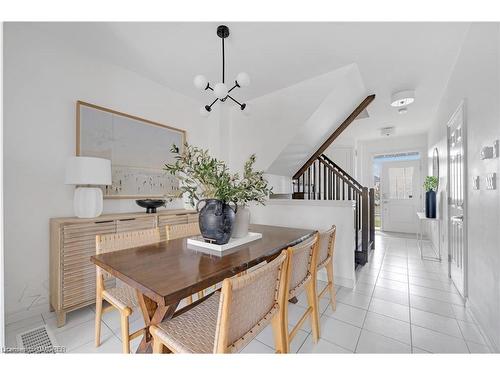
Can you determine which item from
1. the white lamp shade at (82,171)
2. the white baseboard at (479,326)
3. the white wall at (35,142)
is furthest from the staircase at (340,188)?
the white wall at (35,142)

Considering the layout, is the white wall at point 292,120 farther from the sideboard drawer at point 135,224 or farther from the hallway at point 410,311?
the hallway at point 410,311

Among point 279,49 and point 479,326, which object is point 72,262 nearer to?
point 279,49

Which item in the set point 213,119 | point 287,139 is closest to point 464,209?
point 287,139

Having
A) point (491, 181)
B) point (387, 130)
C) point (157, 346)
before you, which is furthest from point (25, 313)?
point (387, 130)

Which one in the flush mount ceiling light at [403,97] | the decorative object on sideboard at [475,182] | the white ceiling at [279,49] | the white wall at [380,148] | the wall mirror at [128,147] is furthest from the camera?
the white wall at [380,148]

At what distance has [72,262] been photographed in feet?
5.99

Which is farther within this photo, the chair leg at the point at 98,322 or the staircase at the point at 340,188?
the staircase at the point at 340,188

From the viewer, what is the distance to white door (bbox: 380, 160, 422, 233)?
5559 mm

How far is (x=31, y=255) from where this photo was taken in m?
1.90

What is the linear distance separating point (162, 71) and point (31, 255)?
90.5 inches

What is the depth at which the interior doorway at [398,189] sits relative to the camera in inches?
219

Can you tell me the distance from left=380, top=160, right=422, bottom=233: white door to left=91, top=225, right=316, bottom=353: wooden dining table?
555 cm

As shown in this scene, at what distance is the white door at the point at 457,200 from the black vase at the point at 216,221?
2150mm
